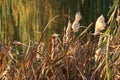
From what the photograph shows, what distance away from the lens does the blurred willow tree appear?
12.2 feet

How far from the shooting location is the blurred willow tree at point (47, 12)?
3.71m

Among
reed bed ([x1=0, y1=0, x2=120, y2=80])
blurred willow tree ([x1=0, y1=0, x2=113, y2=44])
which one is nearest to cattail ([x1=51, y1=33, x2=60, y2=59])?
reed bed ([x1=0, y1=0, x2=120, y2=80])

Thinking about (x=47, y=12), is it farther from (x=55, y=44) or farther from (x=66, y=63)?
(x=66, y=63)

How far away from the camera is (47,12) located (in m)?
3.74

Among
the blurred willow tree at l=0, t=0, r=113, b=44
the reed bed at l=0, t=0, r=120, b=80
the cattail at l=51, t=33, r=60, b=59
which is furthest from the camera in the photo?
the blurred willow tree at l=0, t=0, r=113, b=44

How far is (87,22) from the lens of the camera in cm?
372

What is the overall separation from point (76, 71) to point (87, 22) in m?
2.05

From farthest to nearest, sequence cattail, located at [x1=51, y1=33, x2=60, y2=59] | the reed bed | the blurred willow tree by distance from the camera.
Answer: the blurred willow tree
cattail, located at [x1=51, y1=33, x2=60, y2=59]
the reed bed

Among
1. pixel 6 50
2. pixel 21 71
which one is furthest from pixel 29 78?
pixel 6 50

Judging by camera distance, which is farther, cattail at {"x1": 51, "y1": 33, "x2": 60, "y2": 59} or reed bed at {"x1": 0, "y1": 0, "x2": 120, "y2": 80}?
cattail at {"x1": 51, "y1": 33, "x2": 60, "y2": 59}

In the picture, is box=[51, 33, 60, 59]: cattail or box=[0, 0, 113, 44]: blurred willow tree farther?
box=[0, 0, 113, 44]: blurred willow tree

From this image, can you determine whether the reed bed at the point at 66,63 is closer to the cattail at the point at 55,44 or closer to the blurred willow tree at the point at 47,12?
the cattail at the point at 55,44

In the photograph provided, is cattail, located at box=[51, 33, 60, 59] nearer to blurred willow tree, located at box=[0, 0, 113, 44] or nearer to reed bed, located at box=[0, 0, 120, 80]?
reed bed, located at box=[0, 0, 120, 80]

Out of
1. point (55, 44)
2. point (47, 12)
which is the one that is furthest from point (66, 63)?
point (47, 12)
